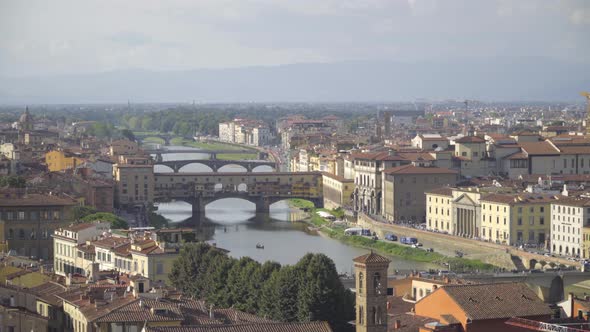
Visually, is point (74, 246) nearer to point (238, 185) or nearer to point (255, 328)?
point (255, 328)

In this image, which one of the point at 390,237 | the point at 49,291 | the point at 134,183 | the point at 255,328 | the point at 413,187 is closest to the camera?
the point at 255,328

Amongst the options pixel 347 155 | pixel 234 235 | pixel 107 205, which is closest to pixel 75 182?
pixel 107 205

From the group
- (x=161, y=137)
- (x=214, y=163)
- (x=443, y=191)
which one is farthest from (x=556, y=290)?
(x=161, y=137)

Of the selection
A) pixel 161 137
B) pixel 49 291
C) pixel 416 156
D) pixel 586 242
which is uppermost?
pixel 49 291

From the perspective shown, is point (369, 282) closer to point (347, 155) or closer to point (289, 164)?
point (347, 155)

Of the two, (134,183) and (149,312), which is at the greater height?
(149,312)

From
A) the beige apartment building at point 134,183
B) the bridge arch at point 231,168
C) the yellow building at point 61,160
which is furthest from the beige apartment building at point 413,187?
the bridge arch at point 231,168

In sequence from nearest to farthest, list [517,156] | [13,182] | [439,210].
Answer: [13,182] → [439,210] → [517,156]

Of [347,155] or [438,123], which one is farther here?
[438,123]
